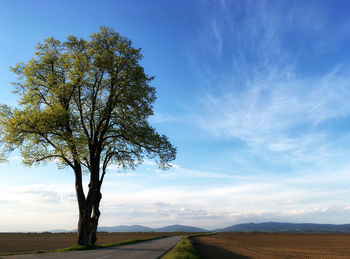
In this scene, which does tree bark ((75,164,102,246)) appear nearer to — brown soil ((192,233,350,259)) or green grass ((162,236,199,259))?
green grass ((162,236,199,259))

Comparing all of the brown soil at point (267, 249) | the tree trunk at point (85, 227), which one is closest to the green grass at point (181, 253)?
the brown soil at point (267, 249)

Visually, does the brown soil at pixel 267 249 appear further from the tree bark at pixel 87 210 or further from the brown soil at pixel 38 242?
the brown soil at pixel 38 242

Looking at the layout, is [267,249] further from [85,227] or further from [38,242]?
[38,242]

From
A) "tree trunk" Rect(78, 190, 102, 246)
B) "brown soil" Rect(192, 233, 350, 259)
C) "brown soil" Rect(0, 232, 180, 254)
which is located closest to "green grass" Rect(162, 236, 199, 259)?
"brown soil" Rect(192, 233, 350, 259)

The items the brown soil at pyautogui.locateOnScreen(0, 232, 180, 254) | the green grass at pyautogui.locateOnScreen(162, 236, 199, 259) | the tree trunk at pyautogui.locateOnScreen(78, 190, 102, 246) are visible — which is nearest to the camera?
the green grass at pyautogui.locateOnScreen(162, 236, 199, 259)

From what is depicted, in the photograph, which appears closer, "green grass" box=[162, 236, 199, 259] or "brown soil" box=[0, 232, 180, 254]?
"green grass" box=[162, 236, 199, 259]

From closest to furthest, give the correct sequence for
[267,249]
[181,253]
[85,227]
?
1. [181,253]
2. [85,227]
3. [267,249]

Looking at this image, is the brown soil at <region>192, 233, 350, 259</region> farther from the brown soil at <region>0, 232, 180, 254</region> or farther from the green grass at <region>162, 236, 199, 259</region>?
the brown soil at <region>0, 232, 180, 254</region>

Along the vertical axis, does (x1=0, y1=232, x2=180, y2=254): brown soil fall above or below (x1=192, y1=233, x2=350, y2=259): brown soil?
above

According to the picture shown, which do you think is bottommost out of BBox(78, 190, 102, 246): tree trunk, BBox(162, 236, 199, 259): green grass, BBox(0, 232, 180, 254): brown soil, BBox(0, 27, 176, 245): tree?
BBox(162, 236, 199, 259): green grass

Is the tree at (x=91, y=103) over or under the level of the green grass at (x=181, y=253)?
over

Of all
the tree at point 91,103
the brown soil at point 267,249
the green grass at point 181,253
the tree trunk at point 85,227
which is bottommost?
the brown soil at point 267,249

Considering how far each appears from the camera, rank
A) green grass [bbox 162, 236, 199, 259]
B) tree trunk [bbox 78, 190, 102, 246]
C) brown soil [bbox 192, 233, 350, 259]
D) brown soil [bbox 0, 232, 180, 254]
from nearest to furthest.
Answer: green grass [bbox 162, 236, 199, 259], tree trunk [bbox 78, 190, 102, 246], brown soil [bbox 192, 233, 350, 259], brown soil [bbox 0, 232, 180, 254]

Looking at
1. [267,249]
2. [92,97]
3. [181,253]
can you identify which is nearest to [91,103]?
[92,97]
